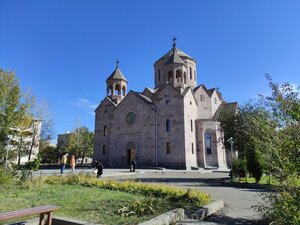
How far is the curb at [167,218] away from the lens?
17.5 feet

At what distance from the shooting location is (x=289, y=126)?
5.21 metres

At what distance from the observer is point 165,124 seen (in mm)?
31875

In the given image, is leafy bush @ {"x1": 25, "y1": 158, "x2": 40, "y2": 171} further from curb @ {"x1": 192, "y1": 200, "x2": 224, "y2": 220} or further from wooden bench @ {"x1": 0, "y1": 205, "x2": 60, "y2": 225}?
curb @ {"x1": 192, "y1": 200, "x2": 224, "y2": 220}

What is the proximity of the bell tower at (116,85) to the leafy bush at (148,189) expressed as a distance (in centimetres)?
2695

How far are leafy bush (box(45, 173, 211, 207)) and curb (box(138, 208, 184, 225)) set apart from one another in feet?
5.02

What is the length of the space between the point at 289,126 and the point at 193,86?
32951 mm

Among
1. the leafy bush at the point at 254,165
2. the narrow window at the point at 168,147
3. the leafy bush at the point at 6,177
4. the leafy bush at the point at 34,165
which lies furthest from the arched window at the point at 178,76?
the leafy bush at the point at 6,177

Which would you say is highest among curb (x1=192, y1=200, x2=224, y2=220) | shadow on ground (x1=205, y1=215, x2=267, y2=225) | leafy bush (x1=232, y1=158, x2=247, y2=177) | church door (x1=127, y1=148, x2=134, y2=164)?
church door (x1=127, y1=148, x2=134, y2=164)

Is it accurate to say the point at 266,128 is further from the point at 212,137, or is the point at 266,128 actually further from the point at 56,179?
the point at 212,137

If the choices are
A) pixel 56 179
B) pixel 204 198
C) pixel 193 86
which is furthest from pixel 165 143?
pixel 204 198

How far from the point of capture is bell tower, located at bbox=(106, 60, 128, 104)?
1507 inches

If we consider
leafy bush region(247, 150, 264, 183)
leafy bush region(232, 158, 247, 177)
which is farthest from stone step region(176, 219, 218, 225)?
leafy bush region(232, 158, 247, 177)

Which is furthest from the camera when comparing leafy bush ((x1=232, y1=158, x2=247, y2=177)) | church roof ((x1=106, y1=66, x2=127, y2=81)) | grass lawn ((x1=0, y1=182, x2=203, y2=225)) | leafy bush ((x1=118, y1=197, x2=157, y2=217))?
church roof ((x1=106, y1=66, x2=127, y2=81))

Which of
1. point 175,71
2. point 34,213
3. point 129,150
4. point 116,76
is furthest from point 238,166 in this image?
point 116,76
